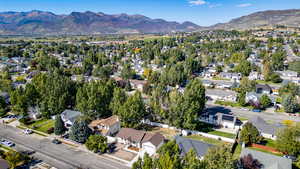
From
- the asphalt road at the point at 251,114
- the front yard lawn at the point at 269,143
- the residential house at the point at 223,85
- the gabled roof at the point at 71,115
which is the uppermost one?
the residential house at the point at 223,85

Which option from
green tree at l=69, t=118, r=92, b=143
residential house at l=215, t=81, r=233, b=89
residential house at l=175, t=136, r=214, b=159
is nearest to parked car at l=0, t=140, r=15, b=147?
green tree at l=69, t=118, r=92, b=143

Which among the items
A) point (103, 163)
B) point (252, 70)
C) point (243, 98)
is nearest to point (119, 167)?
point (103, 163)

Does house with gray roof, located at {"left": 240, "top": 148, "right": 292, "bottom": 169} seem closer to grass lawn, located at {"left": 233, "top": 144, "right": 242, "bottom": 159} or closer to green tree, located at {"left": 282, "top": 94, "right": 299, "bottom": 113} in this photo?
grass lawn, located at {"left": 233, "top": 144, "right": 242, "bottom": 159}

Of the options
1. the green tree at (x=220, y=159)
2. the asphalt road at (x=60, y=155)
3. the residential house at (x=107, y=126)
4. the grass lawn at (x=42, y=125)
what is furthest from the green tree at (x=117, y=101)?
the green tree at (x=220, y=159)

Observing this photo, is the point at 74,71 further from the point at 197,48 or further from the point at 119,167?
the point at 197,48

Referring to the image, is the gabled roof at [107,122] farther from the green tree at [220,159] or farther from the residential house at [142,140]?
the green tree at [220,159]
